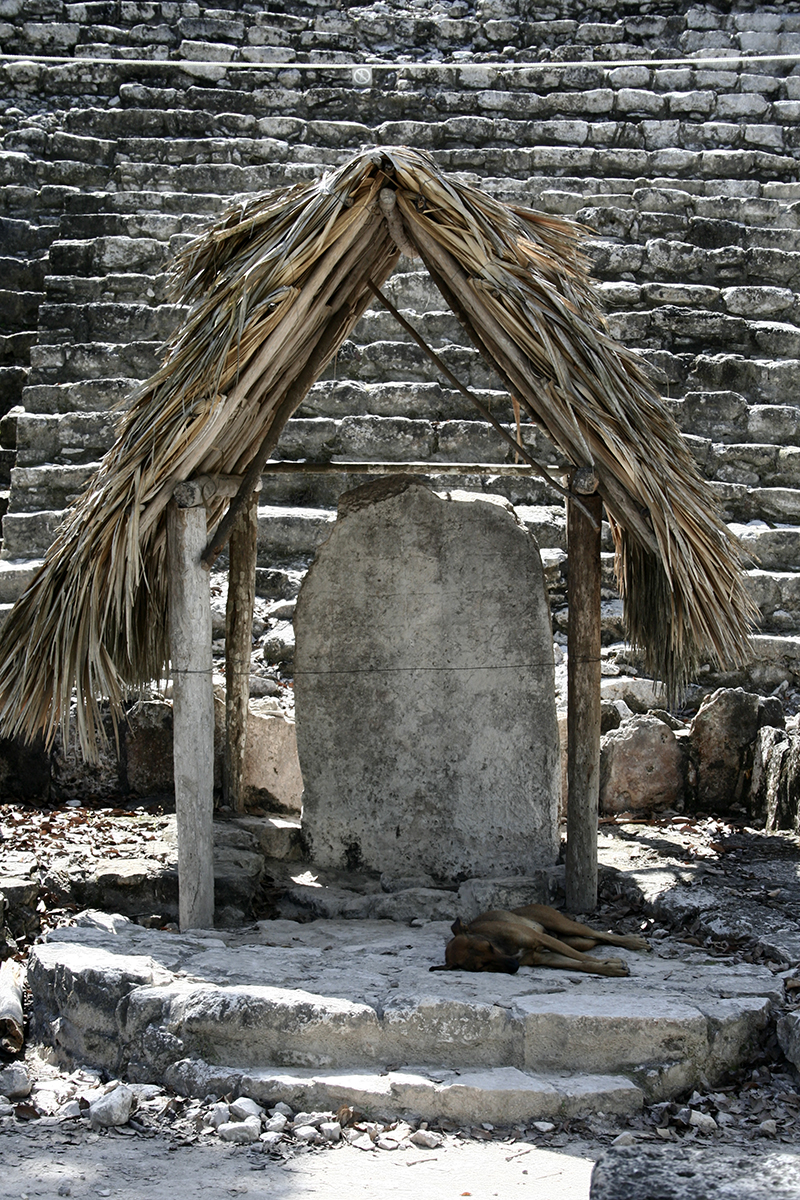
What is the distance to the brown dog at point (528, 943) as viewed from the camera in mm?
3852

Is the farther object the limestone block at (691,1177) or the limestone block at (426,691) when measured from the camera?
the limestone block at (426,691)

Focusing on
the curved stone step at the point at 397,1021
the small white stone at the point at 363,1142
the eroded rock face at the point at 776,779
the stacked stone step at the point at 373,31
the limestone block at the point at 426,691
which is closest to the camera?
the small white stone at the point at 363,1142

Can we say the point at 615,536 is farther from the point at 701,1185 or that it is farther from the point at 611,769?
the point at 701,1185

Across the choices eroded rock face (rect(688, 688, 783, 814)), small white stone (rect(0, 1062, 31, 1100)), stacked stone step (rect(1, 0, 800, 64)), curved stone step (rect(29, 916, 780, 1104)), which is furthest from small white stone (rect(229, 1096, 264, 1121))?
stacked stone step (rect(1, 0, 800, 64))

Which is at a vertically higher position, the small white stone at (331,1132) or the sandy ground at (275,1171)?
the small white stone at (331,1132)

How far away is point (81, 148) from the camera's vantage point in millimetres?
9430

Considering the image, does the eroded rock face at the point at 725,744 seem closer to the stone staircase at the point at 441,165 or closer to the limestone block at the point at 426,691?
the stone staircase at the point at 441,165

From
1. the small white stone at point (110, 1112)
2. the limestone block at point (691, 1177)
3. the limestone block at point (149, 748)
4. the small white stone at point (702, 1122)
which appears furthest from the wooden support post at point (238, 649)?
the limestone block at point (691, 1177)

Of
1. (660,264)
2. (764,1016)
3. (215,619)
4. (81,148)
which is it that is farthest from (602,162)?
(764,1016)

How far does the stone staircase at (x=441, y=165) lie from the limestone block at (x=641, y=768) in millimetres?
1143

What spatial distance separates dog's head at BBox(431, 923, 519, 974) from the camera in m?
3.84

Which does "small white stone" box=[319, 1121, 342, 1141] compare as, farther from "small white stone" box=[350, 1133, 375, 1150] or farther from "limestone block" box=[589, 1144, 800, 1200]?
"limestone block" box=[589, 1144, 800, 1200]

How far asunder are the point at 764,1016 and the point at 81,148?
863 cm

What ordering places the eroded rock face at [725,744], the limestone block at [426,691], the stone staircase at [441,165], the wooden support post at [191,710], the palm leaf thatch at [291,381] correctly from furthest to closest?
1. the stone staircase at [441,165]
2. the eroded rock face at [725,744]
3. the limestone block at [426,691]
4. the wooden support post at [191,710]
5. the palm leaf thatch at [291,381]
